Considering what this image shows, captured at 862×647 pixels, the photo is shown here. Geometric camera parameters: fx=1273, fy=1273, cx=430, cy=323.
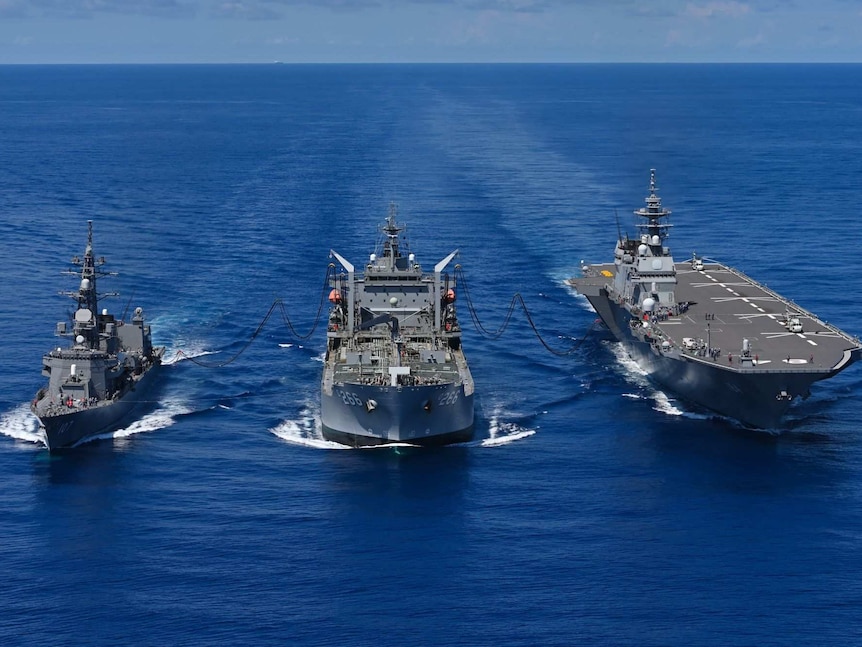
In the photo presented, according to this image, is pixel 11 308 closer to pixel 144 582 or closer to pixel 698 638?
pixel 144 582

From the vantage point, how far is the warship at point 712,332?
6975 cm

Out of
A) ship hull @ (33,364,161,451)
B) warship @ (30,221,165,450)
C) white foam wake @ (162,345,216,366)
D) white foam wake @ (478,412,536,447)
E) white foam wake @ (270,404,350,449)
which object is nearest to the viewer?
ship hull @ (33,364,161,451)

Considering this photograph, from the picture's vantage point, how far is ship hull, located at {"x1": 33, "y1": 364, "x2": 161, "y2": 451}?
216 ft

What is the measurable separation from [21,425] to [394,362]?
20.9 metres

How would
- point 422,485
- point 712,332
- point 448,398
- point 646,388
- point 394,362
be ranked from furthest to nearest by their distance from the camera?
point 712,332 < point 646,388 < point 394,362 < point 448,398 < point 422,485

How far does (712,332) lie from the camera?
80062mm

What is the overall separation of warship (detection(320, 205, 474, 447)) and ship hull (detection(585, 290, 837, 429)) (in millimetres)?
12820

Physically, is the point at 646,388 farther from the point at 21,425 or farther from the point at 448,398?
the point at 21,425

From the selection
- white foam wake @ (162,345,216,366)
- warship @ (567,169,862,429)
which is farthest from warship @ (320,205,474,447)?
warship @ (567,169,862,429)

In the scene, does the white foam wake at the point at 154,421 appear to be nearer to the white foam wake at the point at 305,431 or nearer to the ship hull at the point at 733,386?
the white foam wake at the point at 305,431

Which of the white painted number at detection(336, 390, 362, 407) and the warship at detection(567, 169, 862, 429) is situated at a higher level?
the warship at detection(567, 169, 862, 429)

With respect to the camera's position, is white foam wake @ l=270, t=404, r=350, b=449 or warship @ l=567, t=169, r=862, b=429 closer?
white foam wake @ l=270, t=404, r=350, b=449

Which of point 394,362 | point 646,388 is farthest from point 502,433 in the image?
point 646,388

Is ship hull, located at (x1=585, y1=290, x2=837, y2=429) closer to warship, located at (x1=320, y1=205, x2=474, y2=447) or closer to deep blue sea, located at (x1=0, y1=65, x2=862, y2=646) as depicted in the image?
deep blue sea, located at (x1=0, y1=65, x2=862, y2=646)
